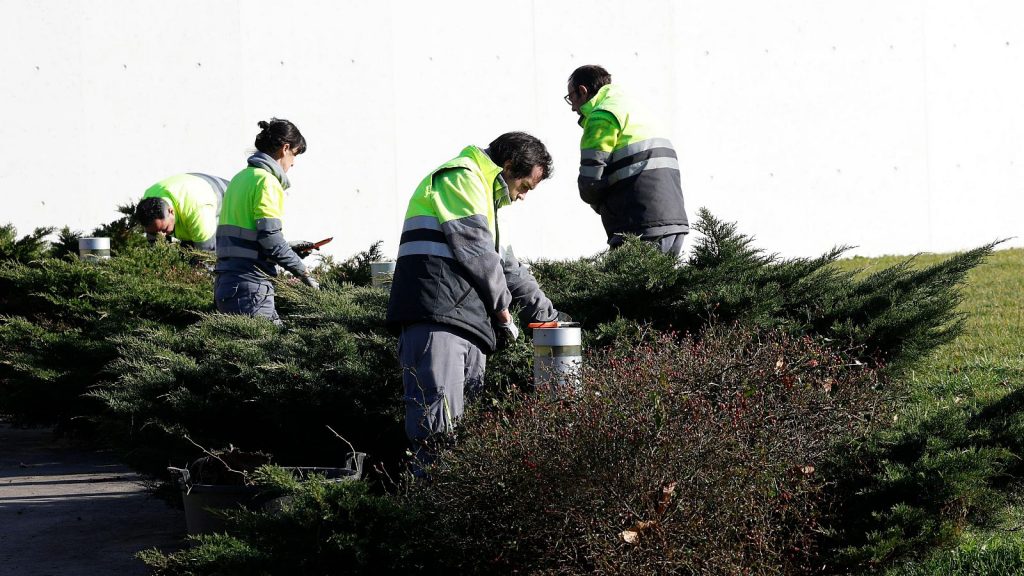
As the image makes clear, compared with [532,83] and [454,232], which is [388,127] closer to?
[532,83]

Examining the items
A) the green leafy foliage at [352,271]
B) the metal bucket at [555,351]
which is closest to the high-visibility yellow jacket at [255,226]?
the green leafy foliage at [352,271]

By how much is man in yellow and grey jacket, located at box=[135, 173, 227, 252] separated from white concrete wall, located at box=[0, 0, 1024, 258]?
282cm

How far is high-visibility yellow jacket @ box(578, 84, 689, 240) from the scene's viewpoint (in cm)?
667

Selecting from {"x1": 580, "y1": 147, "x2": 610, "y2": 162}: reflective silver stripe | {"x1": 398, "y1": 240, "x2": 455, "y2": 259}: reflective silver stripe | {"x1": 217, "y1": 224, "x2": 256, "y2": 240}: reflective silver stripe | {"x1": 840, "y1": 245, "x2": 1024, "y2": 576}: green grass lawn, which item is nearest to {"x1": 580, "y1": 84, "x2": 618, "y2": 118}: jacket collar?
{"x1": 580, "y1": 147, "x2": 610, "y2": 162}: reflective silver stripe

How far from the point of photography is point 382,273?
6480 mm

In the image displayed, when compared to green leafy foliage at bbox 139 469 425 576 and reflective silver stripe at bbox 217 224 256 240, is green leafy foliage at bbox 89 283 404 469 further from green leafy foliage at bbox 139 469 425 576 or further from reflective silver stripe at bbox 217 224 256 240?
green leafy foliage at bbox 139 469 425 576

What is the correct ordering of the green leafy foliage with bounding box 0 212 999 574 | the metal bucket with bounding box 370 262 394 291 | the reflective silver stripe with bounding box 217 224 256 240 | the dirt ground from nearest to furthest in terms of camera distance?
the green leafy foliage with bounding box 0 212 999 574, the dirt ground, the metal bucket with bounding box 370 262 394 291, the reflective silver stripe with bounding box 217 224 256 240

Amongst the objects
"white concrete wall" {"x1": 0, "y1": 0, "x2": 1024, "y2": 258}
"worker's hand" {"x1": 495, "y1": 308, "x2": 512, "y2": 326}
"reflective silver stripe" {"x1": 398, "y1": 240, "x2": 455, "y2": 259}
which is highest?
"white concrete wall" {"x1": 0, "y1": 0, "x2": 1024, "y2": 258}

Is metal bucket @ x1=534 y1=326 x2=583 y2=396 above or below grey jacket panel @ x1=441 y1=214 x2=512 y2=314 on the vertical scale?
below

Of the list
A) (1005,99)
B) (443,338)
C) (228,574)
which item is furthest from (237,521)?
(1005,99)

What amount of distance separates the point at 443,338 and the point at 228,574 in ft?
4.31

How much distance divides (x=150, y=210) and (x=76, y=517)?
2.82m

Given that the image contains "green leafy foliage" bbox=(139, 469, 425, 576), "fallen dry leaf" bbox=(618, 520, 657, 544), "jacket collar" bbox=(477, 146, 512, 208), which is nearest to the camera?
"fallen dry leaf" bbox=(618, 520, 657, 544)

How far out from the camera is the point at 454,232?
465 centimetres
